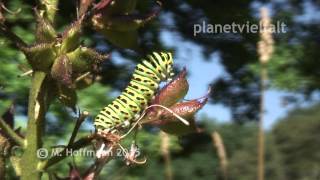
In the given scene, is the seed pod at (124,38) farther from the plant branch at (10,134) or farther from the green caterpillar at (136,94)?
the plant branch at (10,134)

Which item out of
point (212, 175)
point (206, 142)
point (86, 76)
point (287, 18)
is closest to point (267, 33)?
point (86, 76)

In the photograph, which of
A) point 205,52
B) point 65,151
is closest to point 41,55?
point 65,151

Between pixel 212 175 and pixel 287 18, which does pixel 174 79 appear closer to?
pixel 287 18

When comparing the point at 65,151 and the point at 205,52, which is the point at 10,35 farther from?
the point at 205,52

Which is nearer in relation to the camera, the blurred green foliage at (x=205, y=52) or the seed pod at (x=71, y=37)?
the seed pod at (x=71, y=37)

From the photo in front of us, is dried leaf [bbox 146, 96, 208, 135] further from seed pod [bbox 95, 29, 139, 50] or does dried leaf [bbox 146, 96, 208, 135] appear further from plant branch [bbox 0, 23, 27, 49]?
plant branch [bbox 0, 23, 27, 49]

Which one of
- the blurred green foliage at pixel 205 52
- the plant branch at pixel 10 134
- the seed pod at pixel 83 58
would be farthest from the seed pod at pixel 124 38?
the blurred green foliage at pixel 205 52
